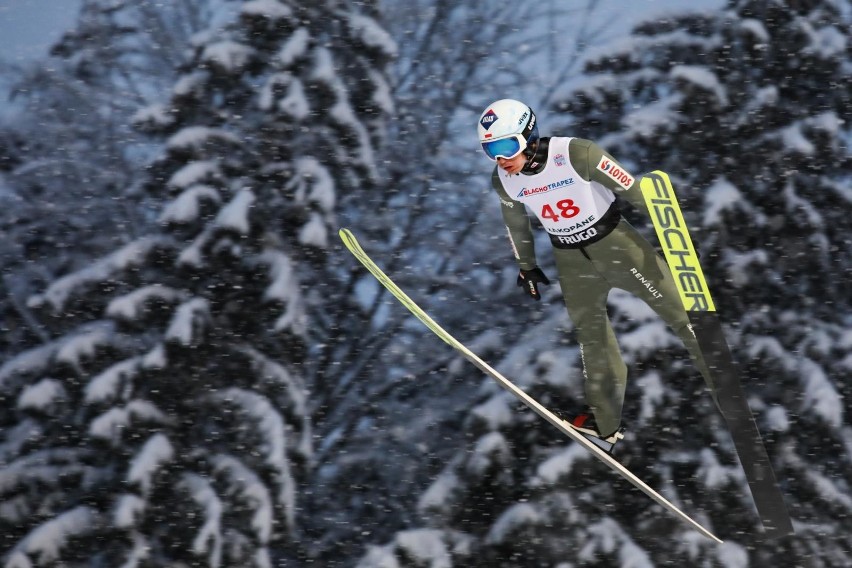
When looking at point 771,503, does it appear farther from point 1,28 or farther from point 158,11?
point 1,28

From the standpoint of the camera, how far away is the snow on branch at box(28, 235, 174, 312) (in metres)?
6.05

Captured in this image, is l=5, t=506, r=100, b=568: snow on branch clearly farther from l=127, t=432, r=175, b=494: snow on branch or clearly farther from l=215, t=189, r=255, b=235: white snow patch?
l=215, t=189, r=255, b=235: white snow patch

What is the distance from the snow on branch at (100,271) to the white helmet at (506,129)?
→ 2.97 metres

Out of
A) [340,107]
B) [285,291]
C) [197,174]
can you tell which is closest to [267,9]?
[340,107]

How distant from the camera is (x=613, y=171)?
12.1ft

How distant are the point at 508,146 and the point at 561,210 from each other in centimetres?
34

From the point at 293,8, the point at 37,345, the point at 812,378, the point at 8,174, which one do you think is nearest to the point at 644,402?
the point at 812,378

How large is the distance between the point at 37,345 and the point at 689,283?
416 cm

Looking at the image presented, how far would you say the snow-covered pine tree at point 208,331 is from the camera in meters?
5.71

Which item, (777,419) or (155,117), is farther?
(155,117)

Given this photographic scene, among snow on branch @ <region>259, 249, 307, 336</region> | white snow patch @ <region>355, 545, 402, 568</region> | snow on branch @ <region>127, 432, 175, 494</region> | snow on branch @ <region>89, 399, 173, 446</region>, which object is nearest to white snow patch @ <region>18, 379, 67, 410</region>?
snow on branch @ <region>89, 399, 173, 446</region>

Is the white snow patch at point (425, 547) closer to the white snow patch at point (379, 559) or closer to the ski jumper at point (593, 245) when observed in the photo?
the white snow patch at point (379, 559)

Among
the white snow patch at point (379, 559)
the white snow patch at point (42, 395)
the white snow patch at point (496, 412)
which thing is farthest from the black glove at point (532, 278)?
the white snow patch at point (42, 395)

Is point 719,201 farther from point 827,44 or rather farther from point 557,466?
point 557,466
